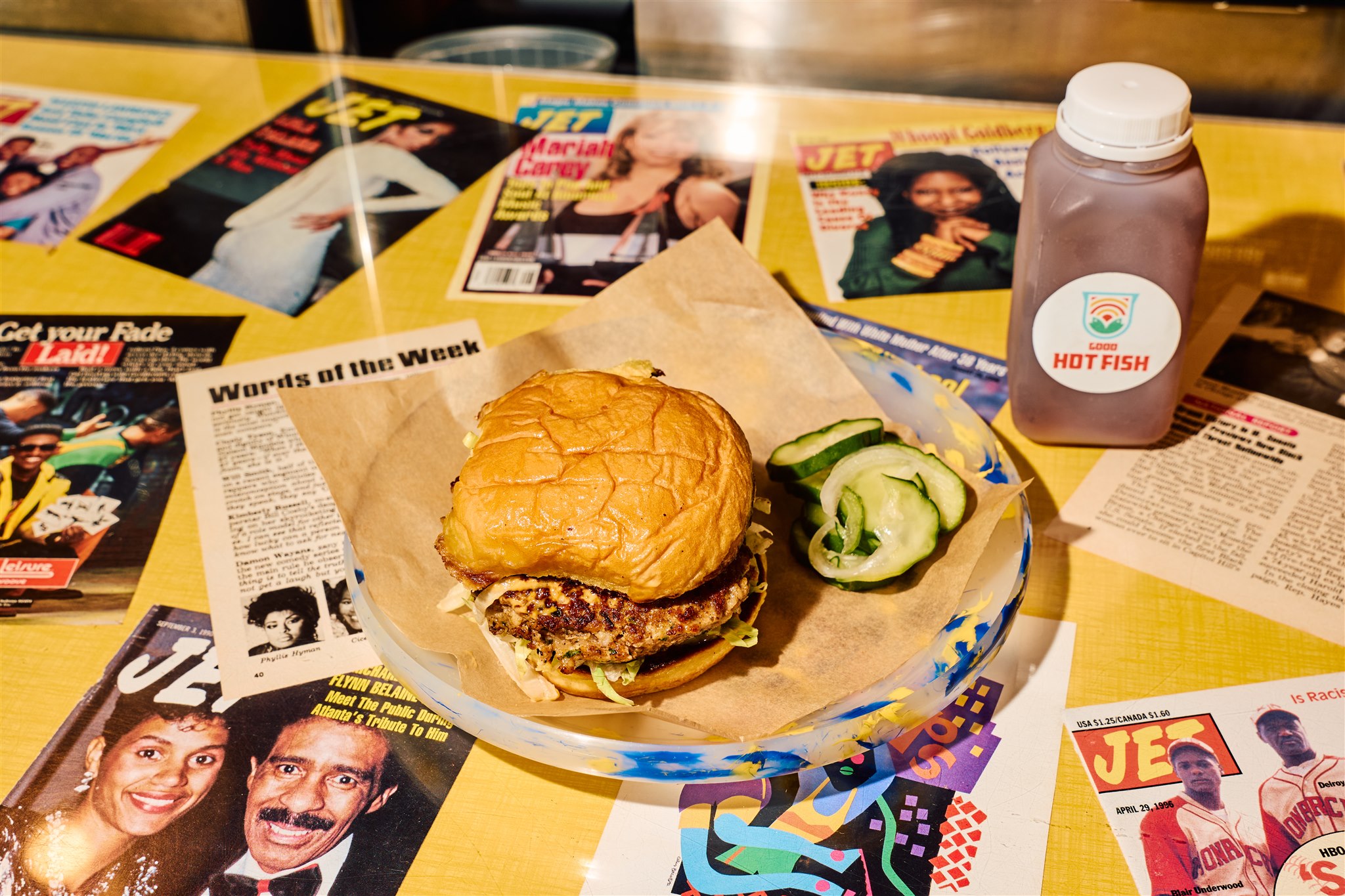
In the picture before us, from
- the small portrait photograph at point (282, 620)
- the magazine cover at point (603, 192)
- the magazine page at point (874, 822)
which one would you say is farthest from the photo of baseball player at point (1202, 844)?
the magazine cover at point (603, 192)

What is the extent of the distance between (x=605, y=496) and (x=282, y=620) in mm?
627

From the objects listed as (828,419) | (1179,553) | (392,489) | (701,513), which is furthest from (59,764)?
(1179,553)

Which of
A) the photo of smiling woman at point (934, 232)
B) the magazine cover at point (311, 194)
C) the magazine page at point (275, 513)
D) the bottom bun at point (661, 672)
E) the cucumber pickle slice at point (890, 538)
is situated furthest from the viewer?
the magazine cover at point (311, 194)

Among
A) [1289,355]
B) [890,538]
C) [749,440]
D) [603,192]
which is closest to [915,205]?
[603,192]

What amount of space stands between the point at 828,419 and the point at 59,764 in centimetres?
127

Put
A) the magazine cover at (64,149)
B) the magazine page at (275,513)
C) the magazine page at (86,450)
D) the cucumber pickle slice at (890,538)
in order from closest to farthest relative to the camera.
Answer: the cucumber pickle slice at (890,538) < the magazine page at (275,513) < the magazine page at (86,450) < the magazine cover at (64,149)

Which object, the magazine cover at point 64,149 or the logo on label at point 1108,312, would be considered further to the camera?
the magazine cover at point 64,149

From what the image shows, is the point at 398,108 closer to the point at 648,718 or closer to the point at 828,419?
the point at 828,419

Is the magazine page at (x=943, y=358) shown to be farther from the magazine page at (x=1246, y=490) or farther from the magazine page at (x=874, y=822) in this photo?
the magazine page at (x=874, y=822)

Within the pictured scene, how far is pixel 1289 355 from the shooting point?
80.4 inches

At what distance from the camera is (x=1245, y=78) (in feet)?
9.86

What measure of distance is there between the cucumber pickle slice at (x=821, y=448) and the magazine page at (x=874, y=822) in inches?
15.5

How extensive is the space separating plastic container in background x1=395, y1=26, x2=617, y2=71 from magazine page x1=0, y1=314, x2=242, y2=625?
1.85 metres

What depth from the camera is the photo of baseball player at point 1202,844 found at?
4.20 feet
